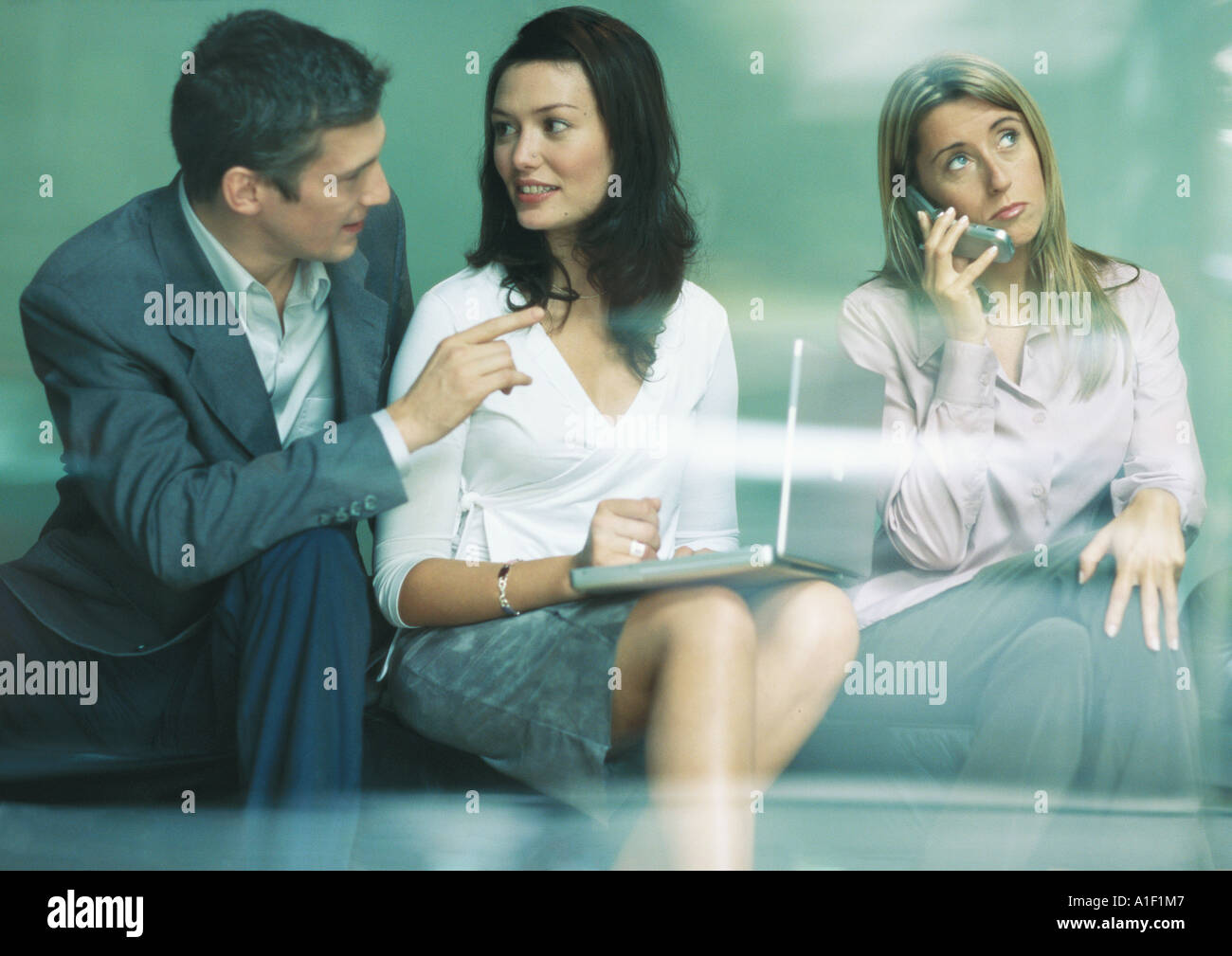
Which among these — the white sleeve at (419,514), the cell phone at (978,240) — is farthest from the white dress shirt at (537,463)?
the cell phone at (978,240)

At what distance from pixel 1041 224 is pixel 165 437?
148cm

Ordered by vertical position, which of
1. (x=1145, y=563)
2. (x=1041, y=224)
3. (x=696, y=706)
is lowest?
(x=696, y=706)

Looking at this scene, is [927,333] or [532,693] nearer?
[532,693]

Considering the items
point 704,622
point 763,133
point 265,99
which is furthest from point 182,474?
point 763,133

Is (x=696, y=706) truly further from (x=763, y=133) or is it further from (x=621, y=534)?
(x=763, y=133)

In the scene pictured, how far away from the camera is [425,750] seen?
206 cm

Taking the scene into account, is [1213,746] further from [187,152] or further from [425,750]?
[187,152]

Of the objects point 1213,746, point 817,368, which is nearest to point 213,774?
point 817,368

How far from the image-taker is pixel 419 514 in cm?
205

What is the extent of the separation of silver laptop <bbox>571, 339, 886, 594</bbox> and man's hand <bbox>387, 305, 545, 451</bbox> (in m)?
0.32

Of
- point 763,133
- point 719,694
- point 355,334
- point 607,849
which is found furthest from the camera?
point 763,133

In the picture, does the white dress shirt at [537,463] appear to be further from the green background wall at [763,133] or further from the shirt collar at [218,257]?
the shirt collar at [218,257]

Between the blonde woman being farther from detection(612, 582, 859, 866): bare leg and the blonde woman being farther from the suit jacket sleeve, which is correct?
the suit jacket sleeve

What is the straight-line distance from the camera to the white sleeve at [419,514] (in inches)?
80.4
